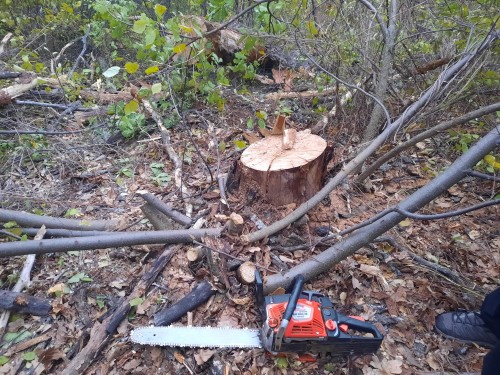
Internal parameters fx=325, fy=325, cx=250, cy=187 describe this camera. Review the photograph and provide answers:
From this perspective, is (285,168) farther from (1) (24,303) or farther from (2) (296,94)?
(2) (296,94)

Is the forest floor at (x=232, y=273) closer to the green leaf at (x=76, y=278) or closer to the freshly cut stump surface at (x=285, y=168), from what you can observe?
the green leaf at (x=76, y=278)

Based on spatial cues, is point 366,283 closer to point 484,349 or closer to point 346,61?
point 484,349

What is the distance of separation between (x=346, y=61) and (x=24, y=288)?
4.10 meters

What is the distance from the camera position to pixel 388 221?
7.31ft

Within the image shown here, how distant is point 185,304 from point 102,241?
0.82 metres

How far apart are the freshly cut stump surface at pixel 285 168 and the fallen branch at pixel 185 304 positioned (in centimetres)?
100

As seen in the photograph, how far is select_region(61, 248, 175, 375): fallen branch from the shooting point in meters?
2.06

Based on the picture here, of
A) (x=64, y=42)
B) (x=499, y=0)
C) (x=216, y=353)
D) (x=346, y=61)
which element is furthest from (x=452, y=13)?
(x=64, y=42)

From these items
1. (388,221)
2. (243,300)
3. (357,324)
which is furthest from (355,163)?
(243,300)

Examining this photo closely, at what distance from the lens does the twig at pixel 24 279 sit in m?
2.38

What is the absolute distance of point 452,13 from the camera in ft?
11.0

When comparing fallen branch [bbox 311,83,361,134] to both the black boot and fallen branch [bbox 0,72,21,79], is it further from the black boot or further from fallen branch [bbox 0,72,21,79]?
fallen branch [bbox 0,72,21,79]

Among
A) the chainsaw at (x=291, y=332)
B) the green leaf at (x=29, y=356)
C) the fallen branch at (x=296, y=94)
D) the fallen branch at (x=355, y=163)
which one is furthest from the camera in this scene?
the fallen branch at (x=296, y=94)

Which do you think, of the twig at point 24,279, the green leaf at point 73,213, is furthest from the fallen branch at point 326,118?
the twig at point 24,279
